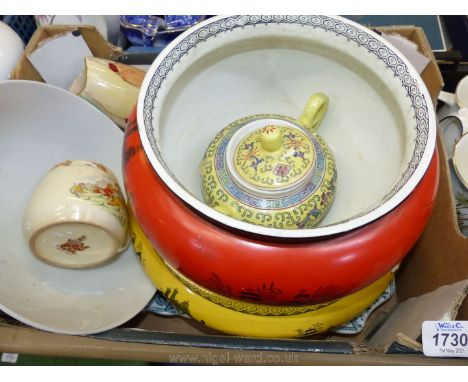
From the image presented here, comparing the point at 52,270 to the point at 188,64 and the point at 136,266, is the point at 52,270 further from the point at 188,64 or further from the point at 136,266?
the point at 188,64

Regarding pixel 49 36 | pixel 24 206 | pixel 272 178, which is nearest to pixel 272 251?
pixel 272 178

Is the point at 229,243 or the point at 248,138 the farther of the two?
the point at 248,138

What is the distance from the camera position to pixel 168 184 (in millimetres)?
669

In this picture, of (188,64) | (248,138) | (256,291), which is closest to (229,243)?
(256,291)

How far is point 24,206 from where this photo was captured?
98 cm

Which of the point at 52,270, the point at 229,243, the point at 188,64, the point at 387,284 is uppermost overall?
the point at 188,64

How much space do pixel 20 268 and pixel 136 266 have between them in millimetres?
229

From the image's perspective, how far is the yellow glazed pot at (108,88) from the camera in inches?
41.8

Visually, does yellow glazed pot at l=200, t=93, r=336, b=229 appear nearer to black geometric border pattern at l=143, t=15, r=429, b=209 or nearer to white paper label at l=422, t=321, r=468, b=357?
black geometric border pattern at l=143, t=15, r=429, b=209

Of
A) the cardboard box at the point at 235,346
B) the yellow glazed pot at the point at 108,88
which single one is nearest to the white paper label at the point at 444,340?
the cardboard box at the point at 235,346

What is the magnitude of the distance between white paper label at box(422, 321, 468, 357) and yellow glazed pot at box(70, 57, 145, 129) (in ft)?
2.46

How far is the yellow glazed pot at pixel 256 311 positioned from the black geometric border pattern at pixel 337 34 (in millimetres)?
262

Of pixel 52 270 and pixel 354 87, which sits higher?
pixel 354 87

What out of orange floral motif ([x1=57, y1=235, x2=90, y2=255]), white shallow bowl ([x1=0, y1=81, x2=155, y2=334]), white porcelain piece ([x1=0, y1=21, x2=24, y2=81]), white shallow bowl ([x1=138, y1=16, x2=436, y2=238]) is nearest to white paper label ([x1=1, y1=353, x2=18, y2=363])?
white shallow bowl ([x1=0, y1=81, x2=155, y2=334])
